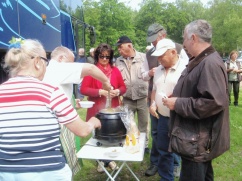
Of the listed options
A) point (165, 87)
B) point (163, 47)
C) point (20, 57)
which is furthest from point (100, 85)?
point (20, 57)

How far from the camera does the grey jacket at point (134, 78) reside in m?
3.92

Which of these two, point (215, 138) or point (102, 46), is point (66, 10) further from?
point (215, 138)

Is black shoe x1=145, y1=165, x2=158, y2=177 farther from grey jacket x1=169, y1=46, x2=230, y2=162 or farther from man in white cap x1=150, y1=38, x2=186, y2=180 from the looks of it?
grey jacket x1=169, y1=46, x2=230, y2=162

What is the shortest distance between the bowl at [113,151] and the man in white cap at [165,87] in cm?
57

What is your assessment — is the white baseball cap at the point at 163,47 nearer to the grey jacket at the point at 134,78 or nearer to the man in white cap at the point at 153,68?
the man in white cap at the point at 153,68

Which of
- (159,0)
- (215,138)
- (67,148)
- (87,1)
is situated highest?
(159,0)

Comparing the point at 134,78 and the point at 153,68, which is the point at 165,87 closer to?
the point at 153,68

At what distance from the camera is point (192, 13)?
5409 centimetres

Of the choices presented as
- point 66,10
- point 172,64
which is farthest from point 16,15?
point 66,10

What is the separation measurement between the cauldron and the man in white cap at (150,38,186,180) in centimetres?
51

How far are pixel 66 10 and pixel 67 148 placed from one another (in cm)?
441

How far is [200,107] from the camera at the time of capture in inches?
78.4

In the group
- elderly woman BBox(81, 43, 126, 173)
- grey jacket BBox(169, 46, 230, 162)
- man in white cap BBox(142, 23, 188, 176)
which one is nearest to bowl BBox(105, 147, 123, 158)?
grey jacket BBox(169, 46, 230, 162)

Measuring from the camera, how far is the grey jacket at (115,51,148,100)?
12.9ft
